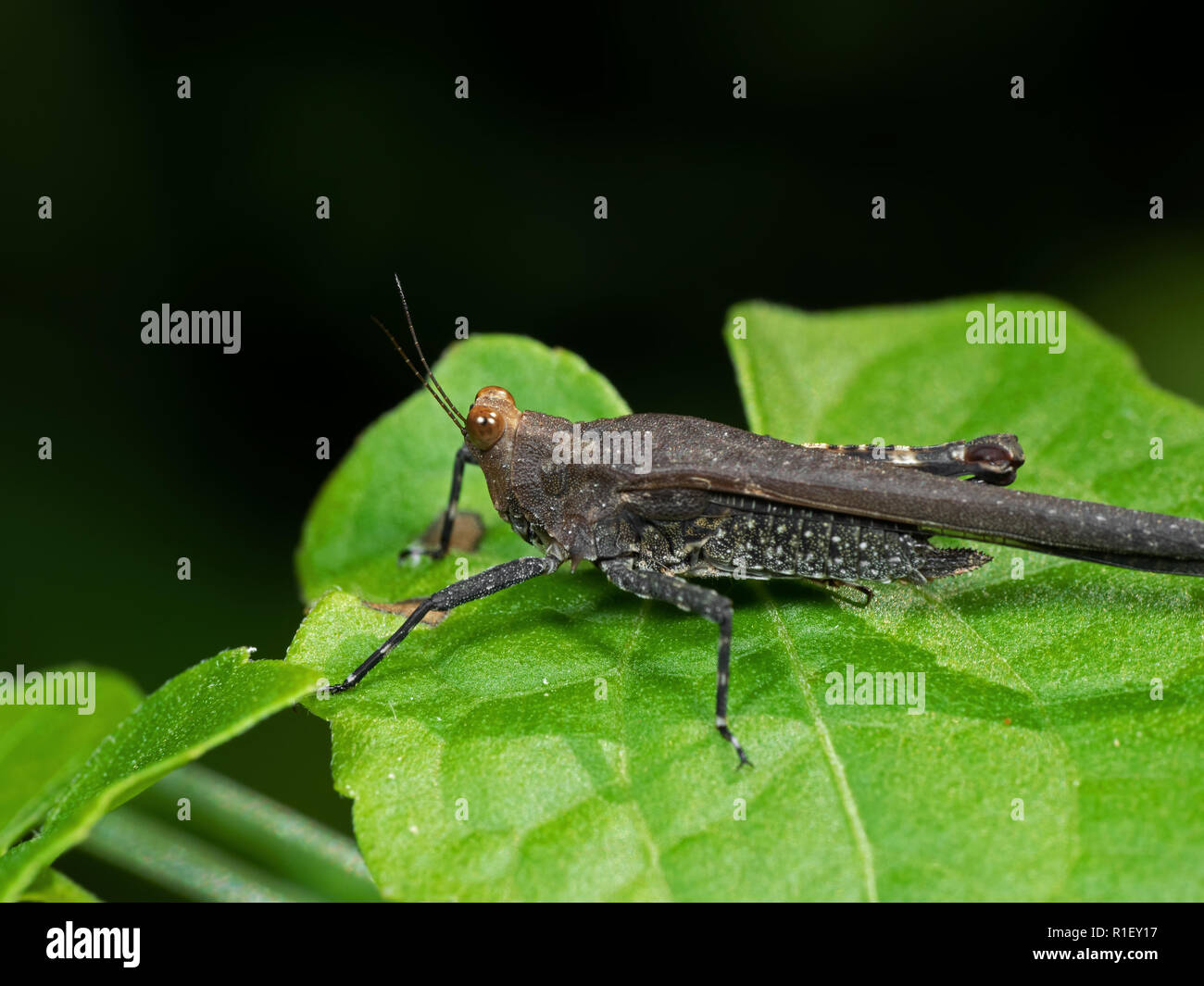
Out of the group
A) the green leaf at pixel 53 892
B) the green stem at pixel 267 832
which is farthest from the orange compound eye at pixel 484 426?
the green leaf at pixel 53 892

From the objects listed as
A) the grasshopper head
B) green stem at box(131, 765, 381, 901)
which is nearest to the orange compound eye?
the grasshopper head

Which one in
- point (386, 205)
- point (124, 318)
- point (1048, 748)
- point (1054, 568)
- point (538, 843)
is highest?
point (386, 205)

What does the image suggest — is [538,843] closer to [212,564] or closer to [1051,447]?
[1051,447]

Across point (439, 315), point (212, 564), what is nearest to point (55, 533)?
point (212, 564)

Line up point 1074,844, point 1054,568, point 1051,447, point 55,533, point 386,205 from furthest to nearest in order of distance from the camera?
1. point 386,205
2. point 55,533
3. point 1051,447
4. point 1054,568
5. point 1074,844

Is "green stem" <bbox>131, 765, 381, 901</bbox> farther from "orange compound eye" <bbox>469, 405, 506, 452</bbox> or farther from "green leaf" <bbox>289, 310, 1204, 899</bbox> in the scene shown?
"orange compound eye" <bbox>469, 405, 506, 452</bbox>

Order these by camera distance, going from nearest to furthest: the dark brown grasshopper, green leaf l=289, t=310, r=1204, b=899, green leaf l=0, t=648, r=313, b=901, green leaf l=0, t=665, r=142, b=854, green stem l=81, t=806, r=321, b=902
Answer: green leaf l=0, t=648, r=313, b=901 → green leaf l=289, t=310, r=1204, b=899 → green stem l=81, t=806, r=321, b=902 → green leaf l=0, t=665, r=142, b=854 → the dark brown grasshopper
